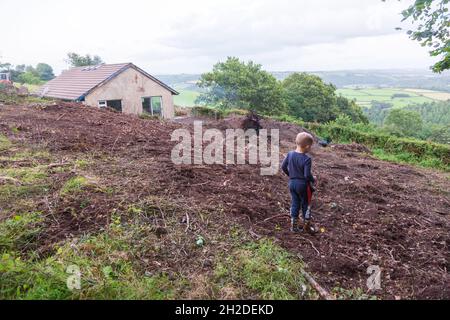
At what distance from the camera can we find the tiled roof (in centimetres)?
1644

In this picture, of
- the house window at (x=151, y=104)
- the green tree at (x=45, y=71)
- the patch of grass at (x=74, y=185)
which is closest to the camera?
the patch of grass at (x=74, y=185)

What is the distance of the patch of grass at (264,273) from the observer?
2537mm

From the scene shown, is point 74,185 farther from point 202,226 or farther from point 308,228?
point 308,228

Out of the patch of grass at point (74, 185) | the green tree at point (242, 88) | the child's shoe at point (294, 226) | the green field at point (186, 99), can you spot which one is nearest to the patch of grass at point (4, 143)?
the patch of grass at point (74, 185)

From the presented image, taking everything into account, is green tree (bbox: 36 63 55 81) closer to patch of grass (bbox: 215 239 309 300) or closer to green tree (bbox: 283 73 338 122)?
green tree (bbox: 283 73 338 122)

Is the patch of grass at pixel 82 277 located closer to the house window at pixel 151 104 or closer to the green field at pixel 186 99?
the house window at pixel 151 104

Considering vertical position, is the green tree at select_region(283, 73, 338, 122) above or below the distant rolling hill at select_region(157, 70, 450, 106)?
below

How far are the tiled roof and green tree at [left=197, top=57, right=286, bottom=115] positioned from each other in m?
7.54

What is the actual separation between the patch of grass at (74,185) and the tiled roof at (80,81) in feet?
43.6

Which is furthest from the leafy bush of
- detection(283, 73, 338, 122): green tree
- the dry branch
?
the dry branch

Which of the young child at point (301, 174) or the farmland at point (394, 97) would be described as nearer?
the young child at point (301, 174)

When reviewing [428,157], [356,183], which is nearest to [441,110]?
[428,157]
